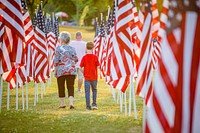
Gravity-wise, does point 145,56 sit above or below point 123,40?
below

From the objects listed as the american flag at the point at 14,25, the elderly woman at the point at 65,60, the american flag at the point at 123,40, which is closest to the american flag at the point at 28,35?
the elderly woman at the point at 65,60

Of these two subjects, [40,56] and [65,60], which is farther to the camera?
[40,56]

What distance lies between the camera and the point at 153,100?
17.7 ft

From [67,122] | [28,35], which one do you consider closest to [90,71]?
[28,35]

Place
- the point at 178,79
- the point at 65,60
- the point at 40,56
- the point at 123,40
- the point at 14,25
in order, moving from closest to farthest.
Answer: the point at 178,79 → the point at 123,40 → the point at 14,25 → the point at 65,60 → the point at 40,56

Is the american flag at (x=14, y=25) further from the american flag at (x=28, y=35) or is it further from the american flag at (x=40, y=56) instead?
the american flag at (x=40, y=56)

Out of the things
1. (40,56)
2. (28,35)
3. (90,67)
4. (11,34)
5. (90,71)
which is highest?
(28,35)

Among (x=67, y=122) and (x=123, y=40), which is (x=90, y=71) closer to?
(x=123, y=40)

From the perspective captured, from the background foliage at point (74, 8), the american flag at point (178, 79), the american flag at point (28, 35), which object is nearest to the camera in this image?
the american flag at point (178, 79)

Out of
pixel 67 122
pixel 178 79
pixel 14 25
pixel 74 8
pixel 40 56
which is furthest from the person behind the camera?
pixel 74 8

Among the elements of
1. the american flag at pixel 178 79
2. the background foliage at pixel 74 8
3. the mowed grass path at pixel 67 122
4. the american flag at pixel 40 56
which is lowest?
the mowed grass path at pixel 67 122

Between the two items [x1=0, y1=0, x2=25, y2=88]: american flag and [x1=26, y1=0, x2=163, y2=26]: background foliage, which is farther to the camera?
[x1=26, y1=0, x2=163, y2=26]: background foliage

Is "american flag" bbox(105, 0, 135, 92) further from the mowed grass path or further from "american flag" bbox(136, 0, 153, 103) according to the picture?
"american flag" bbox(136, 0, 153, 103)

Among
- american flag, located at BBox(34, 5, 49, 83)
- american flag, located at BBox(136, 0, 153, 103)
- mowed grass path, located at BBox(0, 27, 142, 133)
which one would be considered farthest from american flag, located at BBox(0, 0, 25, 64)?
american flag, located at BBox(34, 5, 49, 83)
